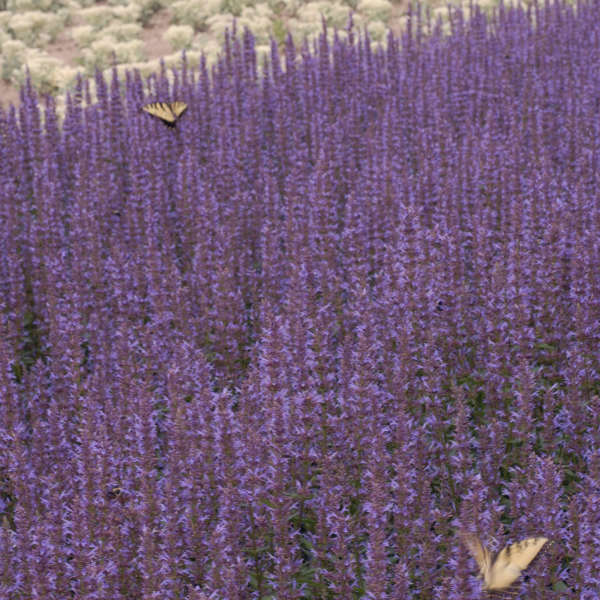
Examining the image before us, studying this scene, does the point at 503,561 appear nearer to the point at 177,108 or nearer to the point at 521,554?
the point at 521,554

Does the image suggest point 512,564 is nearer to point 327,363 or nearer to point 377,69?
point 327,363

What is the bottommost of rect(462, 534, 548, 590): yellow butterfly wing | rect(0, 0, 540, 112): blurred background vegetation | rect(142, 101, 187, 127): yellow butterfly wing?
rect(462, 534, 548, 590): yellow butterfly wing

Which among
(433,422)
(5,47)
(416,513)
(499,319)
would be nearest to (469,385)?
(499,319)

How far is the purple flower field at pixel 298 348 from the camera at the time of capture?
390 centimetres

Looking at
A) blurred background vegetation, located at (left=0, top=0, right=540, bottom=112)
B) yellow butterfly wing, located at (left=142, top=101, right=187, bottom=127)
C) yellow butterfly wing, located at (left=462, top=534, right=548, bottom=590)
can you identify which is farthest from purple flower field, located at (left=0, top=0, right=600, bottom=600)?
blurred background vegetation, located at (left=0, top=0, right=540, bottom=112)

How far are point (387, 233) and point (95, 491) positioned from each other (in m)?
3.28

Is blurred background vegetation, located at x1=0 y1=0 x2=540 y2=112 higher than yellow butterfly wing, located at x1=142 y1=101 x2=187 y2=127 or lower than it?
higher

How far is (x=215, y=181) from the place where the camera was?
27.1 ft

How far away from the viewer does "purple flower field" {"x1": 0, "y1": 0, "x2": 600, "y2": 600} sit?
3902 millimetres

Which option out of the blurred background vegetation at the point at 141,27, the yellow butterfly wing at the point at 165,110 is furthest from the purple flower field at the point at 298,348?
the blurred background vegetation at the point at 141,27

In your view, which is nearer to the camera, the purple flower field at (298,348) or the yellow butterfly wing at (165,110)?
the purple flower field at (298,348)

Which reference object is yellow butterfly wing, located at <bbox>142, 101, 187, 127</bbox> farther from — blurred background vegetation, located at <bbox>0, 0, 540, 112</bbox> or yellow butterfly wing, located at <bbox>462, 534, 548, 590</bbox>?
blurred background vegetation, located at <bbox>0, 0, 540, 112</bbox>

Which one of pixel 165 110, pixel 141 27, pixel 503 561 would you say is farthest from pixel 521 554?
pixel 141 27

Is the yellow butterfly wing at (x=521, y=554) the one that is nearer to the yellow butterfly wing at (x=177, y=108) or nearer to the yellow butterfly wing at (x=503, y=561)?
the yellow butterfly wing at (x=503, y=561)
